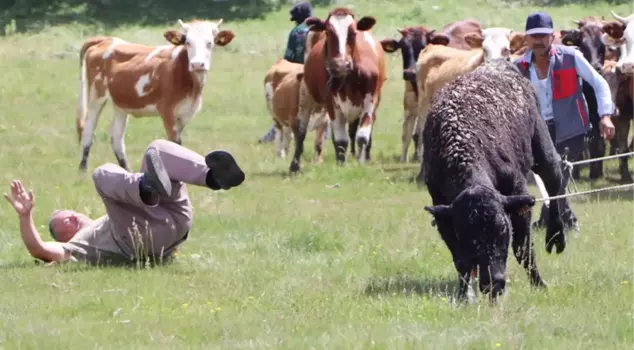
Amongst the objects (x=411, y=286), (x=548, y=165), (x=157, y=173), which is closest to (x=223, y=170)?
(x=157, y=173)

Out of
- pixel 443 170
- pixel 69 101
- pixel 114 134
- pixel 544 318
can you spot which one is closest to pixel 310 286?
pixel 443 170

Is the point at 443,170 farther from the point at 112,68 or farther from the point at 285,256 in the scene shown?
the point at 112,68

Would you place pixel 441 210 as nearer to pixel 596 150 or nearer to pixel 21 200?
pixel 21 200

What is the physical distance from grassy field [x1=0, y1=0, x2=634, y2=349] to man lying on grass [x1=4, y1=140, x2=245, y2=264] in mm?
206

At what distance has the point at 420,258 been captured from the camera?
968 cm

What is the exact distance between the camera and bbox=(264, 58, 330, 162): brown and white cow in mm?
17547

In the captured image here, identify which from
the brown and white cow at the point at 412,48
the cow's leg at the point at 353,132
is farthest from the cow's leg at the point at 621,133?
the cow's leg at the point at 353,132

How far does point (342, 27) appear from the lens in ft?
55.0

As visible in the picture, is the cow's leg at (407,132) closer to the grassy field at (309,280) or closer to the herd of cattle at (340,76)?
the herd of cattle at (340,76)

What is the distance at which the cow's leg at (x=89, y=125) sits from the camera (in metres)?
16.7

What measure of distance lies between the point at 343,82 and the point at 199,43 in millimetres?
2071

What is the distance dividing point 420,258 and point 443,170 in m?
1.57

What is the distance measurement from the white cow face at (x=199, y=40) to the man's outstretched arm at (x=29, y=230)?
613 cm

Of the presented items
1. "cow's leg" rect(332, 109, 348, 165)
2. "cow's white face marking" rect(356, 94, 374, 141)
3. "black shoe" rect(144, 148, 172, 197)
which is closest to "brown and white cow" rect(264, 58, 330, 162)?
"cow's leg" rect(332, 109, 348, 165)
